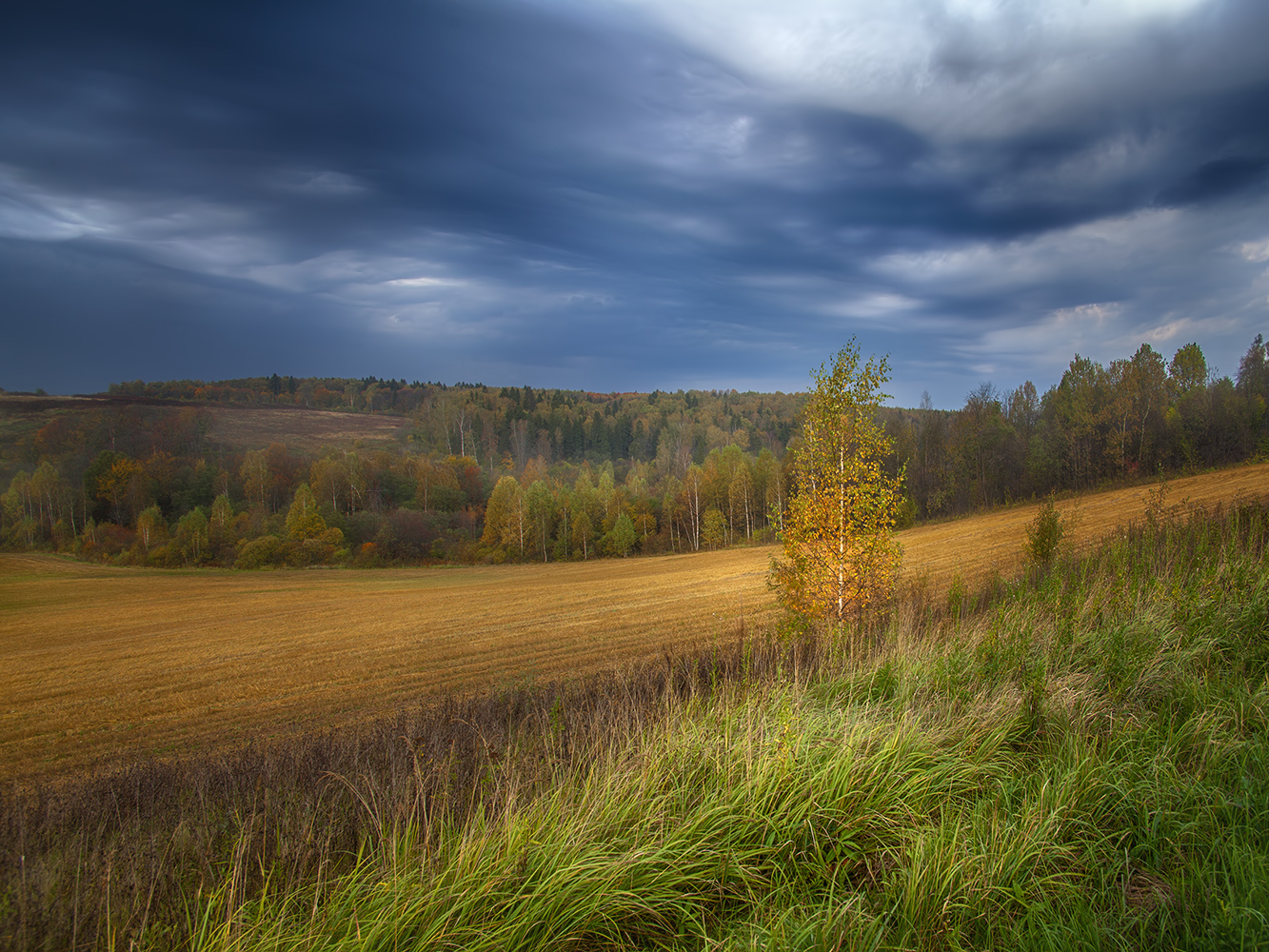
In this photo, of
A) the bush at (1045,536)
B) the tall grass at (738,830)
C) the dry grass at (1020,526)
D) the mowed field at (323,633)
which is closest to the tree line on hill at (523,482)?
the dry grass at (1020,526)

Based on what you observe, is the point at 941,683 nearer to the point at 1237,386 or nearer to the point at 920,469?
the point at 920,469

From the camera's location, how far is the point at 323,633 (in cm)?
3341

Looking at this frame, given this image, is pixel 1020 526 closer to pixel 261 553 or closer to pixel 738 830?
pixel 738 830

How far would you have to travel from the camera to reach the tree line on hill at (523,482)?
6456cm

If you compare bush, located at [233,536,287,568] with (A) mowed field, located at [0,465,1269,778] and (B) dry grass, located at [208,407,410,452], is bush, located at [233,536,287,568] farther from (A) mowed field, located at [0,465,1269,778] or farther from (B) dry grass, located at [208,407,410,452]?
(B) dry grass, located at [208,407,410,452]

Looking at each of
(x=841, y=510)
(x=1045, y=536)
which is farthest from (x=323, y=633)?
(x=1045, y=536)

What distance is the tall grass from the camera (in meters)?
2.91

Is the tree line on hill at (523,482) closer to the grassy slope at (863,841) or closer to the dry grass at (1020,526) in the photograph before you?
the dry grass at (1020,526)

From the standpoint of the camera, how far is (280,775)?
201 inches

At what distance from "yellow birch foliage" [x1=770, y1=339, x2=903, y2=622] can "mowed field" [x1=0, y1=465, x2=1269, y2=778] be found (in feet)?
9.92

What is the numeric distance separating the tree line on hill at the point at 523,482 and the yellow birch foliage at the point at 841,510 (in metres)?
48.5

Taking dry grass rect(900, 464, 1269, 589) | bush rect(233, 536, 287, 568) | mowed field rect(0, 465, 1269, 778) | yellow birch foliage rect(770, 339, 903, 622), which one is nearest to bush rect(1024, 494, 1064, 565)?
mowed field rect(0, 465, 1269, 778)

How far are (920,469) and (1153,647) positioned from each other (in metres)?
75.6

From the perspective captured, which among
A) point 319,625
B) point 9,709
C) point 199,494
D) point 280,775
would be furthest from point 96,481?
Answer: point 280,775
